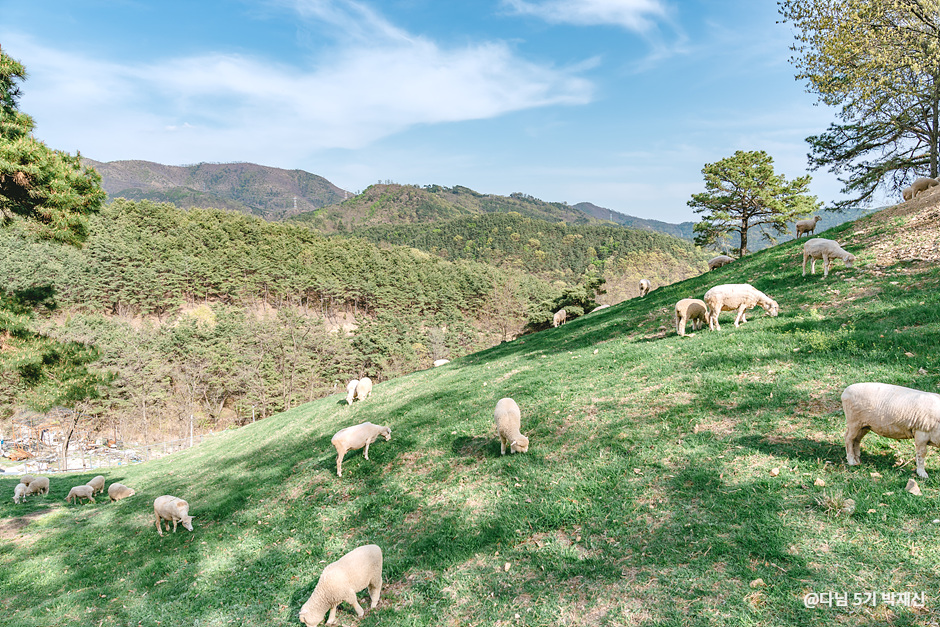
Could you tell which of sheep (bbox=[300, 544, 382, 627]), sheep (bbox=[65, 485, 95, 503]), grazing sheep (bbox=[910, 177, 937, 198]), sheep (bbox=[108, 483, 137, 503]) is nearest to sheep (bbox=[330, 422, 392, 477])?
sheep (bbox=[300, 544, 382, 627])

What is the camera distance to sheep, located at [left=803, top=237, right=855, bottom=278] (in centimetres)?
1287

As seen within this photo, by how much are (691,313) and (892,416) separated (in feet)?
25.4

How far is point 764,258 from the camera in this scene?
63.9ft

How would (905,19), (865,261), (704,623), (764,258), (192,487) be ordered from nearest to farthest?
1. (704,623)
2. (192,487)
3. (865,261)
4. (905,19)
5. (764,258)

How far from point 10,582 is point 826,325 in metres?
17.6

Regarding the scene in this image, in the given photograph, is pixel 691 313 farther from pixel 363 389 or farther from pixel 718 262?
pixel 718 262

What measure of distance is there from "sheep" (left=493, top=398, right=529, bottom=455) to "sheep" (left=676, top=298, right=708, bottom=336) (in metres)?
7.05

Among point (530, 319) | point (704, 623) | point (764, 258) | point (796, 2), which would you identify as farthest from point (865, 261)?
point (530, 319)

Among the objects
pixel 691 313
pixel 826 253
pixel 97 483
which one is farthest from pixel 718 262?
pixel 97 483

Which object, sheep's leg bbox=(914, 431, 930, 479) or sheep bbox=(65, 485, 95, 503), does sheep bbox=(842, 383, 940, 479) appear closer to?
sheep's leg bbox=(914, 431, 930, 479)

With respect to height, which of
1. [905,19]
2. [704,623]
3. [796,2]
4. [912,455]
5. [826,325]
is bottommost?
[704,623]

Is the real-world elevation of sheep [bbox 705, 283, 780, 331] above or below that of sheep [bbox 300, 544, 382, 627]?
above

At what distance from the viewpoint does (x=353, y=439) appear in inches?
372

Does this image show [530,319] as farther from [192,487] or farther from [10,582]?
[10,582]
